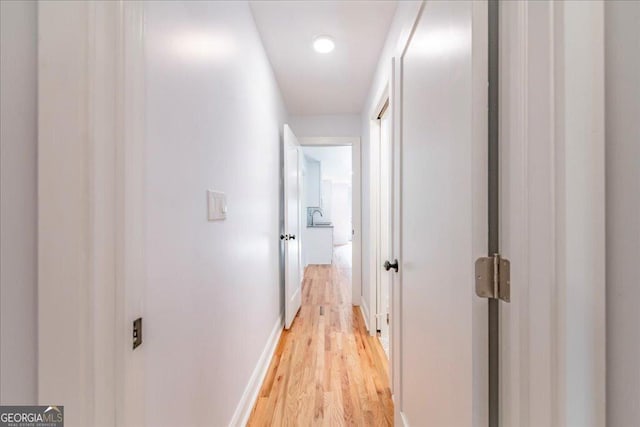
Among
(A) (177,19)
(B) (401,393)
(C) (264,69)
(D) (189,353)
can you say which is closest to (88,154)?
(A) (177,19)

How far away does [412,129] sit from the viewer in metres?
1.11

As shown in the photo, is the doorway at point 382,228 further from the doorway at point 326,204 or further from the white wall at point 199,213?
the doorway at point 326,204

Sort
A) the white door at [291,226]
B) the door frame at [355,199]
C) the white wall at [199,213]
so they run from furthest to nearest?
the door frame at [355,199] → the white door at [291,226] → the white wall at [199,213]

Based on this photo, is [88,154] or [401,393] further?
[401,393]

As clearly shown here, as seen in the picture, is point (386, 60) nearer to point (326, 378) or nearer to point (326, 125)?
point (326, 125)

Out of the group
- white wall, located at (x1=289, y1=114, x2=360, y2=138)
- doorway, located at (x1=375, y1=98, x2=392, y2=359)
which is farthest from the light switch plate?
white wall, located at (x1=289, y1=114, x2=360, y2=138)

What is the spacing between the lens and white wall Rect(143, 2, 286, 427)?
0.73 metres

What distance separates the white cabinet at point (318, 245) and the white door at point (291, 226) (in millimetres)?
2734

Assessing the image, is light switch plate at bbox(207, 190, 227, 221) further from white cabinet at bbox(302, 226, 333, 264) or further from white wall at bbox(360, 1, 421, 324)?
white cabinet at bbox(302, 226, 333, 264)

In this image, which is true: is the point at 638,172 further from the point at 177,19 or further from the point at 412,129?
the point at 177,19

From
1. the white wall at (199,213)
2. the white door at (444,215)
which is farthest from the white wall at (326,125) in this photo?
the white door at (444,215)

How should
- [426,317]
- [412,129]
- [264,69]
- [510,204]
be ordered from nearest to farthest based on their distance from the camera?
[510,204], [426,317], [412,129], [264,69]

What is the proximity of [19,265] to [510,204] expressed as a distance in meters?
1.00

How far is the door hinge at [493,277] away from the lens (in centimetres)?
58
